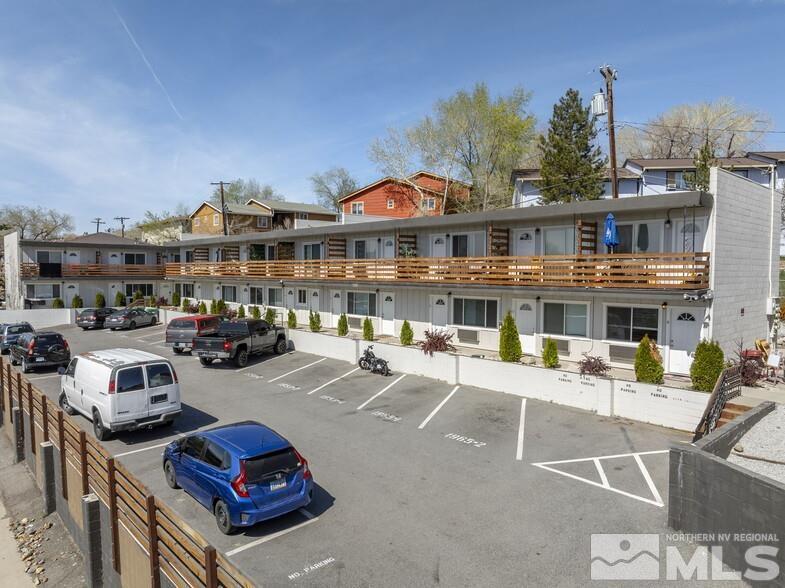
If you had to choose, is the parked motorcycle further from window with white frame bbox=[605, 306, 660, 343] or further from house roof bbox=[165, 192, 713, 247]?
window with white frame bbox=[605, 306, 660, 343]

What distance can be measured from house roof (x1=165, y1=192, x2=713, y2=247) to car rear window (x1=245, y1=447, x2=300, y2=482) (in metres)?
14.9

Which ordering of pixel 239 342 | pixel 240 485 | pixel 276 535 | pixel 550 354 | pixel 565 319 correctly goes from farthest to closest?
pixel 239 342 < pixel 565 319 < pixel 550 354 < pixel 276 535 < pixel 240 485

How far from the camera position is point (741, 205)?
1983 cm

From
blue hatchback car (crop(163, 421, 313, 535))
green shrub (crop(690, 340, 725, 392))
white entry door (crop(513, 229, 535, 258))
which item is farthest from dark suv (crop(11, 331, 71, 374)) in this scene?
green shrub (crop(690, 340, 725, 392))

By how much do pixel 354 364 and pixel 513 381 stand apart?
28.2ft

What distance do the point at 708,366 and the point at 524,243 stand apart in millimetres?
9870

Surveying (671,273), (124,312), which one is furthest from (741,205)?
(124,312)

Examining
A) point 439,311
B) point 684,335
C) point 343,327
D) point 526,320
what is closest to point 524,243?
point 526,320

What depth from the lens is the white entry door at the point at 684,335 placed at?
18.4 meters

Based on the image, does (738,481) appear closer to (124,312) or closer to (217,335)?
(217,335)

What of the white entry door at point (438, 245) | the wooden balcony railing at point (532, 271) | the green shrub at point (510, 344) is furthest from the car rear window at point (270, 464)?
the white entry door at point (438, 245)

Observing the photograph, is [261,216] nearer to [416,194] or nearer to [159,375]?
[416,194]

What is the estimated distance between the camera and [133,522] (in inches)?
307

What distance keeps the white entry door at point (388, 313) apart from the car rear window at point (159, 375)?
15.1 meters
